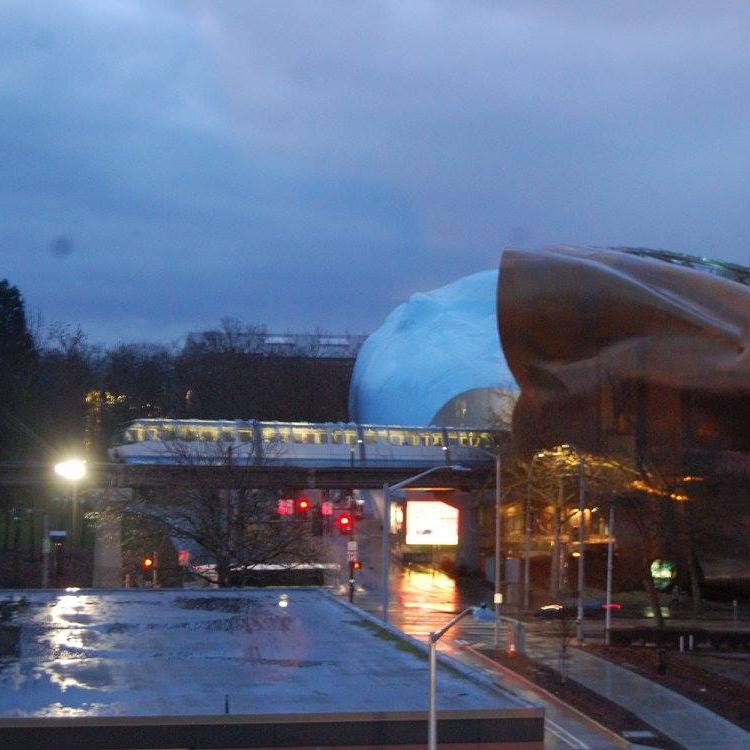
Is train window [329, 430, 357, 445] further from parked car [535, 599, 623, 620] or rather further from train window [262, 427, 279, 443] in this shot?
parked car [535, 599, 623, 620]

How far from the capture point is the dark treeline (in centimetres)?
6950

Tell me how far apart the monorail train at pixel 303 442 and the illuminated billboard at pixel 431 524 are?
31.3 feet

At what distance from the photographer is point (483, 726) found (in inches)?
652

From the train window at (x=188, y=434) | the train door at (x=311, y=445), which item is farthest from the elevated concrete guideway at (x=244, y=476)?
the train window at (x=188, y=434)

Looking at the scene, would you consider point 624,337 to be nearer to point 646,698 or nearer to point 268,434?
point 646,698

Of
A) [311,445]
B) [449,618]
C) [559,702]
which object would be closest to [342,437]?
[311,445]

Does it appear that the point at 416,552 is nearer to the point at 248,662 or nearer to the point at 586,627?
the point at 586,627

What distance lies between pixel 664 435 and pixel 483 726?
2978cm

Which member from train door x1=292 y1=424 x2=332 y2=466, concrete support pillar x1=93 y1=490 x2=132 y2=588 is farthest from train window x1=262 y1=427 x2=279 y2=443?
concrete support pillar x1=93 y1=490 x2=132 y2=588

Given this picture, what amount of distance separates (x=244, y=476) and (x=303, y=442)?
24051mm

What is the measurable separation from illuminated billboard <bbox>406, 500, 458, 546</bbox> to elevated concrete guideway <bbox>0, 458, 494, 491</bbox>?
16.7 feet

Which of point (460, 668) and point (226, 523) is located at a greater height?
point (226, 523)

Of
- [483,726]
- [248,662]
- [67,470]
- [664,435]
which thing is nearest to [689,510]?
[664,435]

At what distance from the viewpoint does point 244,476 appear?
166ft
